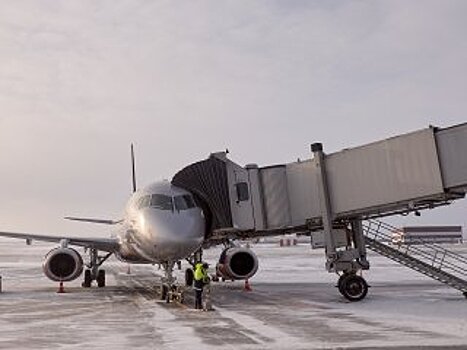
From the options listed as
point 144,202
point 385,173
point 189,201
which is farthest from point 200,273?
point 385,173

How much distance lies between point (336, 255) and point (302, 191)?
7.89 ft

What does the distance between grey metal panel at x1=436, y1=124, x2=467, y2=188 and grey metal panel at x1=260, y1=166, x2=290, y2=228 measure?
17.9 feet

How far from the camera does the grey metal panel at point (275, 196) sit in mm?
19359

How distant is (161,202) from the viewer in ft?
63.4

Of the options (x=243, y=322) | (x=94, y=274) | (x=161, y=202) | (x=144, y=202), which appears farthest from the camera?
(x=94, y=274)

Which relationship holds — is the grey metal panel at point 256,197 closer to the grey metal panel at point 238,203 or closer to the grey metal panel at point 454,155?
the grey metal panel at point 238,203

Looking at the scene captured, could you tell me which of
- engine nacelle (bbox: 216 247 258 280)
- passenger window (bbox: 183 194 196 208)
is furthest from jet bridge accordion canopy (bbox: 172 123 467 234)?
engine nacelle (bbox: 216 247 258 280)

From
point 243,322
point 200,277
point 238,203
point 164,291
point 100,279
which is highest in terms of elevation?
point 238,203

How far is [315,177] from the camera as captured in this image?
18797 millimetres

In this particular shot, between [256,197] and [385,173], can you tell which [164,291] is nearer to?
[256,197]

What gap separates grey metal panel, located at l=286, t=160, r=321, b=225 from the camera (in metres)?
18.8

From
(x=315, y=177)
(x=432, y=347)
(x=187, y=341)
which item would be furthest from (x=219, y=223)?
(x=432, y=347)

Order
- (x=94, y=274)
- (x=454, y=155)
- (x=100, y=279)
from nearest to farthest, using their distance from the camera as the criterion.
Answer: (x=454, y=155)
(x=94, y=274)
(x=100, y=279)

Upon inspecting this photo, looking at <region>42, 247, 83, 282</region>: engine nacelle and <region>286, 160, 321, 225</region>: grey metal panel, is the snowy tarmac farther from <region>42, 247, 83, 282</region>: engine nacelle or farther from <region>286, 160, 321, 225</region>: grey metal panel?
<region>286, 160, 321, 225</region>: grey metal panel
